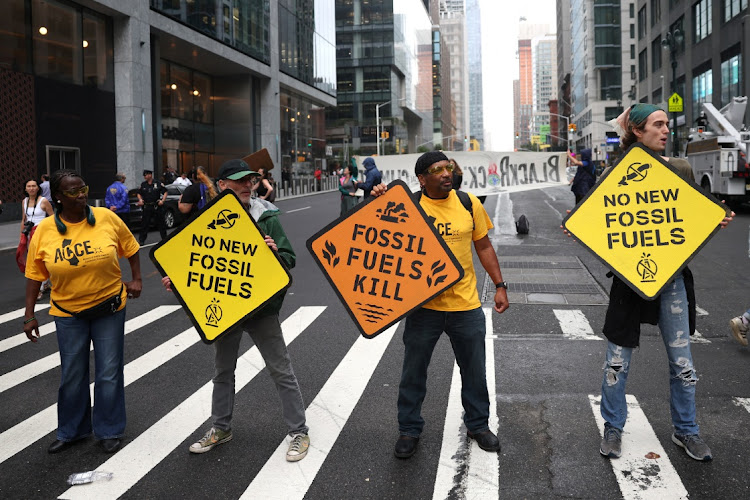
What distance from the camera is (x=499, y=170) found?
1538 cm

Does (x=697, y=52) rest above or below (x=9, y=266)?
above

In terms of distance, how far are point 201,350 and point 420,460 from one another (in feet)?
12.3

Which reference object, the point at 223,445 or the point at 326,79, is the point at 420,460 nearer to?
the point at 223,445

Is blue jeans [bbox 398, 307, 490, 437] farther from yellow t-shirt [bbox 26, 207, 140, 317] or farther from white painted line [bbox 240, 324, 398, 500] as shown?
yellow t-shirt [bbox 26, 207, 140, 317]

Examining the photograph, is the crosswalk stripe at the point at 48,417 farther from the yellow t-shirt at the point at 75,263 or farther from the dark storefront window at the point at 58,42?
the dark storefront window at the point at 58,42

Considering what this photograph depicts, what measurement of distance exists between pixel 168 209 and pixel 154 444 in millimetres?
17972

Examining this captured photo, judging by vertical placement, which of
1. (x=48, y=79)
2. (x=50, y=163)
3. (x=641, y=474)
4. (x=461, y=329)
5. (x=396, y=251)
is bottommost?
(x=641, y=474)

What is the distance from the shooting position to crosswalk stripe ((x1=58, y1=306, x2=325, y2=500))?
4.20 m

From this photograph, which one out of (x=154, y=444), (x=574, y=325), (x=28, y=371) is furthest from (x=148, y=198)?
(x=154, y=444)

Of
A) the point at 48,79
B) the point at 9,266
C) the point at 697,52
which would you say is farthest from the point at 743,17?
the point at 9,266

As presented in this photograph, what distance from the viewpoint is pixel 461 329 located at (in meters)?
4.57

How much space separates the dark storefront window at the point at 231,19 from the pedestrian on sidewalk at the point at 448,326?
1239 inches

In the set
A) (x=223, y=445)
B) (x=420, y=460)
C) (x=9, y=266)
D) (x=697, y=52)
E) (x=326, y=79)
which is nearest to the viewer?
(x=420, y=460)

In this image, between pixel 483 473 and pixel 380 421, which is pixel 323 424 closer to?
pixel 380 421
